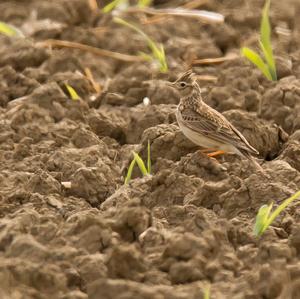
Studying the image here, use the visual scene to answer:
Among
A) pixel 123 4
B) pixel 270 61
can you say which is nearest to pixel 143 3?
pixel 123 4

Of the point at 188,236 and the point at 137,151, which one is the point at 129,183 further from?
the point at 188,236

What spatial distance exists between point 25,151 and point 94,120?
0.86 m

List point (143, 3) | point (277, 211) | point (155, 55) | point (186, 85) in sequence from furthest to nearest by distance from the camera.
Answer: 1. point (143, 3)
2. point (155, 55)
3. point (186, 85)
4. point (277, 211)

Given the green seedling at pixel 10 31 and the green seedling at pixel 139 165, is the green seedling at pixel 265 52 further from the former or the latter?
the green seedling at pixel 10 31

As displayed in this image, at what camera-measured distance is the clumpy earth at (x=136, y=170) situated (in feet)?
16.6

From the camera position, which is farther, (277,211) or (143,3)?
(143,3)

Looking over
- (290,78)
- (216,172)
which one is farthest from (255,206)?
(290,78)

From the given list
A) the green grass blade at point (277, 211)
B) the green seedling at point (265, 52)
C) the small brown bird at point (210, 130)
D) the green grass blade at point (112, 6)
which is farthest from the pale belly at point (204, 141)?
the green grass blade at point (112, 6)

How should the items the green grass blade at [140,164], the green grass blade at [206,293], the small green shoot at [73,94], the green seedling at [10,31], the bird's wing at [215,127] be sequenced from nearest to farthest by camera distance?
the green grass blade at [206,293], the green grass blade at [140,164], the bird's wing at [215,127], the small green shoot at [73,94], the green seedling at [10,31]

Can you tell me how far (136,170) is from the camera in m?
6.86

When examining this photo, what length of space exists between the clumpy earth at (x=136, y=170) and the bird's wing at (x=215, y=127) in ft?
0.54

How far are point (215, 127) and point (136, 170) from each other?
0.69m

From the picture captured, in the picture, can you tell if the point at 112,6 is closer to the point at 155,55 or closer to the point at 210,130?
the point at 155,55

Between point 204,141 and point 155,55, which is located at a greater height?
point 204,141
